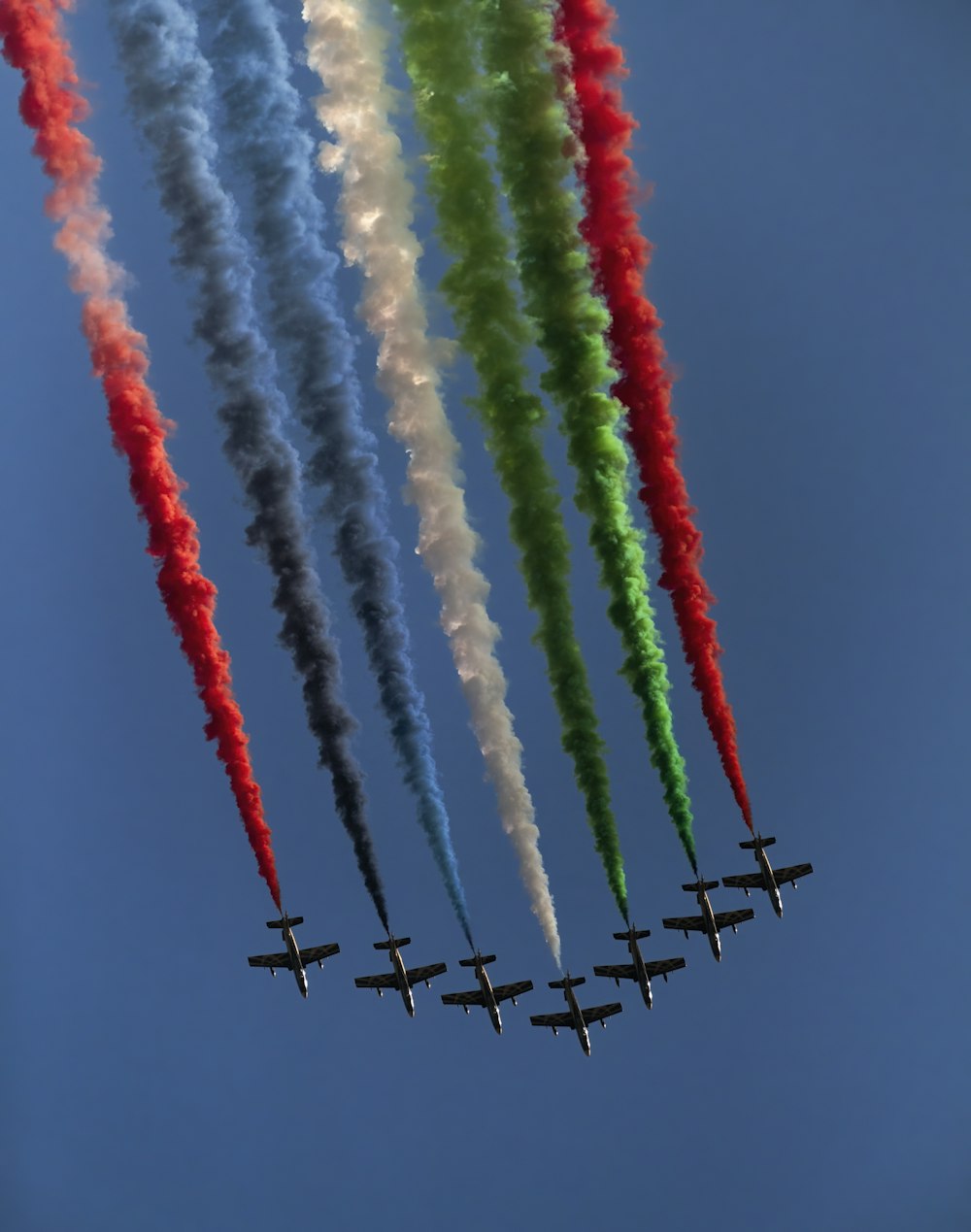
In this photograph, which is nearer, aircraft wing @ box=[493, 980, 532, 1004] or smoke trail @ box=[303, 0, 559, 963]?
smoke trail @ box=[303, 0, 559, 963]

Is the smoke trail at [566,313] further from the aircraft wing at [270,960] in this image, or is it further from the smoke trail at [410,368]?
the aircraft wing at [270,960]

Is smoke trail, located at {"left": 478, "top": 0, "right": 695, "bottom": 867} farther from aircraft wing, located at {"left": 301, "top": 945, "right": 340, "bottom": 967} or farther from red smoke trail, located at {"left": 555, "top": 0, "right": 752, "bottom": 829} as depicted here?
aircraft wing, located at {"left": 301, "top": 945, "right": 340, "bottom": 967}

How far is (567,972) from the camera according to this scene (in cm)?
5428

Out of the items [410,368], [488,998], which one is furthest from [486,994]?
[410,368]

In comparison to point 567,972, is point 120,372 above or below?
above

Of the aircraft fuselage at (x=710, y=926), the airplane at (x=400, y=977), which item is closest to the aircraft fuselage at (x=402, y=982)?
the airplane at (x=400, y=977)

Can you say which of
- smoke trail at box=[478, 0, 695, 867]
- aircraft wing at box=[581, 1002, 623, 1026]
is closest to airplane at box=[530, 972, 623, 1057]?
aircraft wing at box=[581, 1002, 623, 1026]

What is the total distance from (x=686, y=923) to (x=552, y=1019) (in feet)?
17.0

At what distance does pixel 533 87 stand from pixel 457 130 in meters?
1.97

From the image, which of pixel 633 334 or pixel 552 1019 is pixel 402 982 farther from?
pixel 633 334

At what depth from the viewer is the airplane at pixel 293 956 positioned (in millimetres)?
52656

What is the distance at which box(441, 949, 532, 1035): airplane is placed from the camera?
176 ft

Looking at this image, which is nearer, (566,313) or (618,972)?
(566,313)

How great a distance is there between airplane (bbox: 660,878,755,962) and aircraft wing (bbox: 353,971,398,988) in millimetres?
8502
